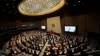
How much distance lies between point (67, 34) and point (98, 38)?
39.2 feet

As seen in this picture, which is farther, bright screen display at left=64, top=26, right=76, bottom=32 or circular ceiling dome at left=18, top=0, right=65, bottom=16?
bright screen display at left=64, top=26, right=76, bottom=32

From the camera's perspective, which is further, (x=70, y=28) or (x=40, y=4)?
(x=70, y=28)

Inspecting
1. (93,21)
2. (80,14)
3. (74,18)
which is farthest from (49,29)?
(93,21)

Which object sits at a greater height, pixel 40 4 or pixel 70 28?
pixel 40 4

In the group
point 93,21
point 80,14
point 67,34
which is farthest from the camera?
point 67,34

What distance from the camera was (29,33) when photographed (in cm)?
3606

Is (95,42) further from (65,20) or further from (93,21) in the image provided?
(65,20)

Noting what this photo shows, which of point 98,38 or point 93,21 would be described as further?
point 93,21

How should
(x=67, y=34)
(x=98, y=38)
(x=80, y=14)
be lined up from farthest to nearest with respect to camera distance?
(x=67, y=34) → (x=80, y=14) → (x=98, y=38)

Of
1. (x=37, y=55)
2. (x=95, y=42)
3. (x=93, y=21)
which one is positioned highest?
(x=93, y=21)

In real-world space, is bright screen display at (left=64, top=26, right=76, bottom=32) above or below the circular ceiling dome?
below

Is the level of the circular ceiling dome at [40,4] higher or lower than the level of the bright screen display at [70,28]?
higher

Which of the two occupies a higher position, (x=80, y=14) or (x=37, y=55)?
(x=80, y=14)

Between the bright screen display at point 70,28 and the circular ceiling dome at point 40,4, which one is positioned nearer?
the circular ceiling dome at point 40,4
